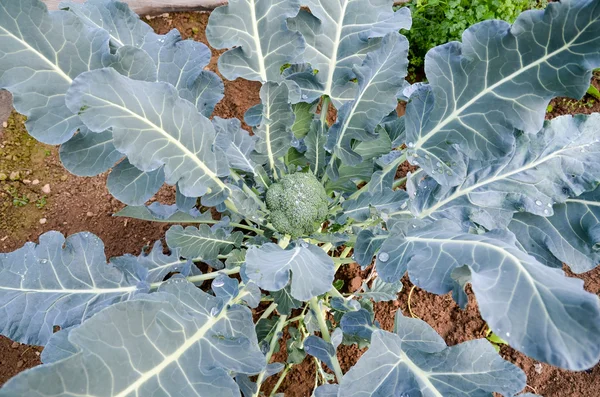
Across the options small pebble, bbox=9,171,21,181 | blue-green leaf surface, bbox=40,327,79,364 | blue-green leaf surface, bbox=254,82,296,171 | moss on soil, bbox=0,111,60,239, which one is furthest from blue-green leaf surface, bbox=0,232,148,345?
small pebble, bbox=9,171,21,181

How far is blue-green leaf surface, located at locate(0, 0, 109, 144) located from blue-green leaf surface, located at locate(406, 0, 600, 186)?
94cm

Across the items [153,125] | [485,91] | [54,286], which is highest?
[485,91]

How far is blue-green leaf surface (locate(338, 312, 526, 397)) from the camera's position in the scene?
3.82 ft

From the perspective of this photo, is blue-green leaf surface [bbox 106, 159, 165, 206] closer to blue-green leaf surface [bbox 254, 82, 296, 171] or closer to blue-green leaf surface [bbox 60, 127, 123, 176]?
blue-green leaf surface [bbox 60, 127, 123, 176]

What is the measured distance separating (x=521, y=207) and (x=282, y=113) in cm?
78

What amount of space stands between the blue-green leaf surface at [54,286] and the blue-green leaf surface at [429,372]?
714 millimetres

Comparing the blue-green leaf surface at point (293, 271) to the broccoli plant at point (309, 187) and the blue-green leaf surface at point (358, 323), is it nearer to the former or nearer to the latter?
the broccoli plant at point (309, 187)

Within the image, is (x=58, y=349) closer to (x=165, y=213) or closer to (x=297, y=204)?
(x=165, y=213)

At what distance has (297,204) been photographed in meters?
1.46

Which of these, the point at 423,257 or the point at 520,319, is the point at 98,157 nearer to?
the point at 423,257

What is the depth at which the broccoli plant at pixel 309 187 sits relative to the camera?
97cm

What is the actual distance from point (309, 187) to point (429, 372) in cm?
66

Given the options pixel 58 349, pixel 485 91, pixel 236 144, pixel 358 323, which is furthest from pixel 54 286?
pixel 485 91

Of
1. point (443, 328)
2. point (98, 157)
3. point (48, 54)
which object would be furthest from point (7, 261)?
point (443, 328)
